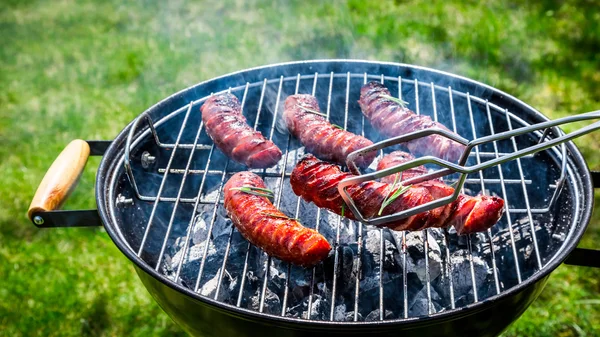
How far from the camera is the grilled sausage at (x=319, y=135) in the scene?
2670mm

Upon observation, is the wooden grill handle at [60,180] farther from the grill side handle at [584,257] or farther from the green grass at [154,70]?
the grill side handle at [584,257]

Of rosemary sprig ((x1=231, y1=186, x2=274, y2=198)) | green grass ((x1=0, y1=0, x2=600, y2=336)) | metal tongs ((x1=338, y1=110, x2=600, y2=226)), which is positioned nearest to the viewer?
metal tongs ((x1=338, y1=110, x2=600, y2=226))

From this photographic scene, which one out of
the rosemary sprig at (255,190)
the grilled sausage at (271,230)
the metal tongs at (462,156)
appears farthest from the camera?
the rosemary sprig at (255,190)

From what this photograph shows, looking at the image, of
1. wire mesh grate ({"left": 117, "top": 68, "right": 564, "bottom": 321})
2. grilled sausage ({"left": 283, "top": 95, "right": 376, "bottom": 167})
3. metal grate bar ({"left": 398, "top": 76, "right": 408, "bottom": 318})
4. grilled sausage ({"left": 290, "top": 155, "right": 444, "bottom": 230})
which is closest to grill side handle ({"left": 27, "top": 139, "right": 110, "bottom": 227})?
wire mesh grate ({"left": 117, "top": 68, "right": 564, "bottom": 321})

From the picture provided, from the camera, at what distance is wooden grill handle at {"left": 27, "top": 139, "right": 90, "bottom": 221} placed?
7.53ft

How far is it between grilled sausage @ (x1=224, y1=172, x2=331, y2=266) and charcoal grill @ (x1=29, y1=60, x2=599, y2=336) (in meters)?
0.09

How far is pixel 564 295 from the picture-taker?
3787 millimetres

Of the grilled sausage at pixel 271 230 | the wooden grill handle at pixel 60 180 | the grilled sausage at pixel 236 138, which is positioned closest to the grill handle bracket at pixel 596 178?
the grilled sausage at pixel 271 230

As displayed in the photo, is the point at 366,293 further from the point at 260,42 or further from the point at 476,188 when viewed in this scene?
the point at 260,42

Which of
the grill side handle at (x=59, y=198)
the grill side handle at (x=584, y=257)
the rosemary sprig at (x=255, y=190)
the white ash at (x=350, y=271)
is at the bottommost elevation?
the white ash at (x=350, y=271)

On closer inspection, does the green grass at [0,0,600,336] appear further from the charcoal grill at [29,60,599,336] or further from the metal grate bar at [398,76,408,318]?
the metal grate bar at [398,76,408,318]

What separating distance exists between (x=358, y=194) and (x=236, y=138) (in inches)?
30.7

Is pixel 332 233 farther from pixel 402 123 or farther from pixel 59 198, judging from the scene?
pixel 59 198

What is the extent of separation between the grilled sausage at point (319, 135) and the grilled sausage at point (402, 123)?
21 cm
